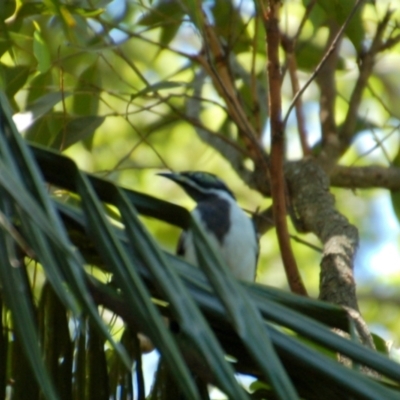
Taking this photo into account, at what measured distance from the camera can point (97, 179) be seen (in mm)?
1379

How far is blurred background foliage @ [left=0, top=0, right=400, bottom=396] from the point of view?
8.80 ft

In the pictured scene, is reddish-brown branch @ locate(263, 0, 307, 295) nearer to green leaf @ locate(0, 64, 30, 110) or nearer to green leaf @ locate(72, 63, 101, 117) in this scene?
green leaf @ locate(0, 64, 30, 110)

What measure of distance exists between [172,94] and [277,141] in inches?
21.9

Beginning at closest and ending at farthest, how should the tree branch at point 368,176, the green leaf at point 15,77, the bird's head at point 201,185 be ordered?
the green leaf at point 15,77 < the tree branch at point 368,176 < the bird's head at point 201,185

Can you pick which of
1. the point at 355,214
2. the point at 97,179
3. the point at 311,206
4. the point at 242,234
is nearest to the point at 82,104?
the point at 242,234

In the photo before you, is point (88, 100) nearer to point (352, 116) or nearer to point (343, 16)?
point (352, 116)

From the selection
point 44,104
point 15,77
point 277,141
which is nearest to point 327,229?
point 277,141

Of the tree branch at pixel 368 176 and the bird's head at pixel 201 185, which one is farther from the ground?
the bird's head at pixel 201 185

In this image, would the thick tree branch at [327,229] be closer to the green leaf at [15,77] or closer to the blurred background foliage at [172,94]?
the blurred background foliage at [172,94]

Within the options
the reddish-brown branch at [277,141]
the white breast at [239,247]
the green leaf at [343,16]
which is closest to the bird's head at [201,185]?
the white breast at [239,247]

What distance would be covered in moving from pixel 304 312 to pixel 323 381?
10 centimetres

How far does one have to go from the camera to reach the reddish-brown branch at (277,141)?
95.6 inches

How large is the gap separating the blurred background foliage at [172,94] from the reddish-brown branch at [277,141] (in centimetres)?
12

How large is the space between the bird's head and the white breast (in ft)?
0.95
